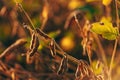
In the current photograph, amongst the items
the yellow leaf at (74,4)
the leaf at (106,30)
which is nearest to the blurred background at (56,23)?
the yellow leaf at (74,4)

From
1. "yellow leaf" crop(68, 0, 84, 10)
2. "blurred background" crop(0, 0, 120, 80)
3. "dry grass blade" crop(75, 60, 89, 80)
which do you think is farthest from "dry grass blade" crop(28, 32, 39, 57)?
"yellow leaf" crop(68, 0, 84, 10)

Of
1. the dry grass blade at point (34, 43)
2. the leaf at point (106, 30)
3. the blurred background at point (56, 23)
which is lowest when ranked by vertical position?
the blurred background at point (56, 23)

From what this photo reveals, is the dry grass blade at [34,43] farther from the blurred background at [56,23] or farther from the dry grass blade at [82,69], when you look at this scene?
the blurred background at [56,23]

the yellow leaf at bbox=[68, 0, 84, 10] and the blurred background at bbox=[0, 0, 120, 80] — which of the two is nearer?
the blurred background at bbox=[0, 0, 120, 80]

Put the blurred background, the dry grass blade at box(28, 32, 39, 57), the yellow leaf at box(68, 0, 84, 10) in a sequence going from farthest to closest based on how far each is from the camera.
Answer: the yellow leaf at box(68, 0, 84, 10)
the blurred background
the dry grass blade at box(28, 32, 39, 57)

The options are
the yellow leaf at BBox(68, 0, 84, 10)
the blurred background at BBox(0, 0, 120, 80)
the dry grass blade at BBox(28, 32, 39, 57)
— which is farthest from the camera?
the yellow leaf at BBox(68, 0, 84, 10)

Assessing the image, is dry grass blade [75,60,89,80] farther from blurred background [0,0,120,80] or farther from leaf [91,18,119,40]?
blurred background [0,0,120,80]

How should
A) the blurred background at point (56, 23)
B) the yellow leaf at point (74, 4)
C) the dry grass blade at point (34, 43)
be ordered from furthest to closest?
the yellow leaf at point (74, 4)
the blurred background at point (56, 23)
the dry grass blade at point (34, 43)

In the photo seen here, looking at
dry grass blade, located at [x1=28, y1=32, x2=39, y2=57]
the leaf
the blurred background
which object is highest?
dry grass blade, located at [x1=28, y1=32, x2=39, y2=57]

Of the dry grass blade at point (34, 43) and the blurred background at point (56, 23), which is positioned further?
the blurred background at point (56, 23)

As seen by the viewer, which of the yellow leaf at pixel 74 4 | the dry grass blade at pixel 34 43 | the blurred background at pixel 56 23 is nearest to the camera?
the dry grass blade at pixel 34 43

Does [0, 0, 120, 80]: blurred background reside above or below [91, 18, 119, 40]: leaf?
below
